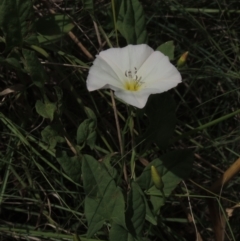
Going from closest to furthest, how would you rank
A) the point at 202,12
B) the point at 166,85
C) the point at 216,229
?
the point at 166,85 < the point at 216,229 < the point at 202,12

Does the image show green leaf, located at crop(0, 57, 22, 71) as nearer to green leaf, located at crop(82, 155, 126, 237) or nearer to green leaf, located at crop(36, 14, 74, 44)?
green leaf, located at crop(36, 14, 74, 44)

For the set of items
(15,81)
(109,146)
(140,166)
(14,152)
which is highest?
(15,81)

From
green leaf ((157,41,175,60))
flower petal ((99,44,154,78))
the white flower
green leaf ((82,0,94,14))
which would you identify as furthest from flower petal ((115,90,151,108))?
green leaf ((82,0,94,14))

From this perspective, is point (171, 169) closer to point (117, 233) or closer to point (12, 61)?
Result: point (117, 233)

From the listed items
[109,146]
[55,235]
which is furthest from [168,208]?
[55,235]

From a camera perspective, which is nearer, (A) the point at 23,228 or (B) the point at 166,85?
(B) the point at 166,85

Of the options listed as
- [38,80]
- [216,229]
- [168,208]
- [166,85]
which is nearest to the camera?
[166,85]

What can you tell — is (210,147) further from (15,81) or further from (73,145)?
(15,81)
